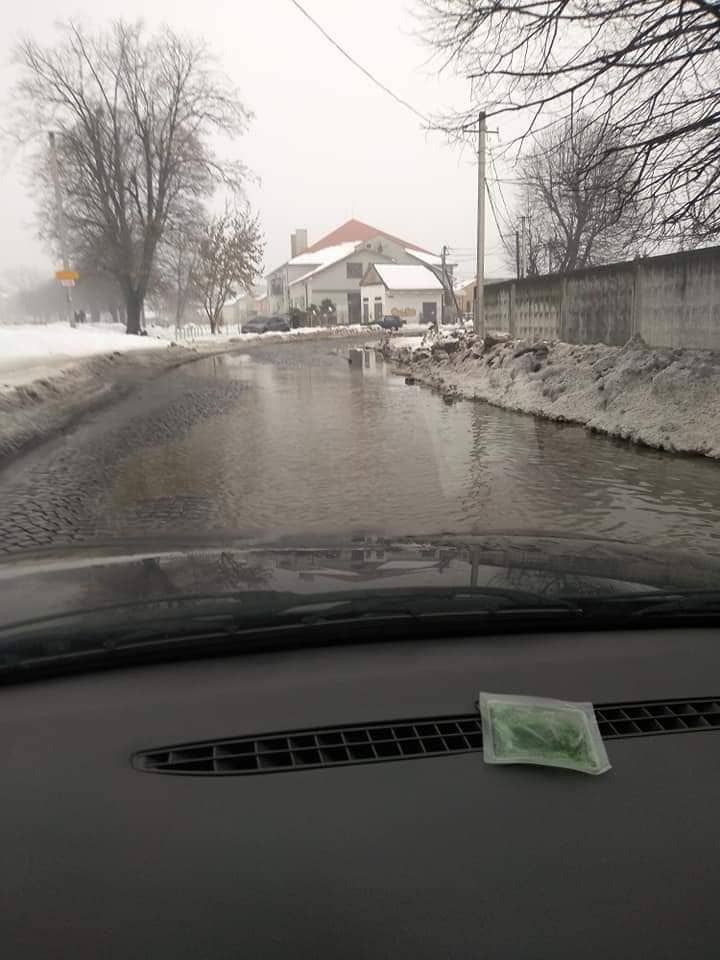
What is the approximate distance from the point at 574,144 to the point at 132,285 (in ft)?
111

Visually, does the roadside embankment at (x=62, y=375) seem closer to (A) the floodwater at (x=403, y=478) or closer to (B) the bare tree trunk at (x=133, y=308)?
(A) the floodwater at (x=403, y=478)

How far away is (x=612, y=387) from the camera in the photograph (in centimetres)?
1209

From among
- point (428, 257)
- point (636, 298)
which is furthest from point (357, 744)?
point (428, 257)

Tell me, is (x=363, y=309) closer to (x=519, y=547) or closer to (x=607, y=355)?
(x=607, y=355)

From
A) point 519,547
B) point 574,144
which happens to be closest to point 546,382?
point 574,144

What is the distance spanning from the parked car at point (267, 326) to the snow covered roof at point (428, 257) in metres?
31.5

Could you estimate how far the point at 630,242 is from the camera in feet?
39.9

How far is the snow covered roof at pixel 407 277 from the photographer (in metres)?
79.6

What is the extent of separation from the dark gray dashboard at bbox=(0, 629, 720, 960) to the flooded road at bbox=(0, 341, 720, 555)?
219cm

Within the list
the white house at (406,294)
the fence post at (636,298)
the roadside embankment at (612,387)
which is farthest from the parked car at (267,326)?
the fence post at (636,298)

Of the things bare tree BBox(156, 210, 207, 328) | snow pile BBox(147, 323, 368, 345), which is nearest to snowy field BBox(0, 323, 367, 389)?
bare tree BBox(156, 210, 207, 328)

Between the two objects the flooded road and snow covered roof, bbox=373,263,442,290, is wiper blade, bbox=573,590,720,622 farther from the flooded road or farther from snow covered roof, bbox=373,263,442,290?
snow covered roof, bbox=373,263,442,290

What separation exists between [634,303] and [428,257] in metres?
88.4

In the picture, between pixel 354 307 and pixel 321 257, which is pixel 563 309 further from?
pixel 321 257
